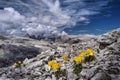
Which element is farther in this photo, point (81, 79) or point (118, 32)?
point (118, 32)

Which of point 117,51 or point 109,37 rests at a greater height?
point 109,37

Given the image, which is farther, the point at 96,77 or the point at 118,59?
the point at 118,59

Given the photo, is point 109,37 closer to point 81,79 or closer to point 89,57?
point 89,57

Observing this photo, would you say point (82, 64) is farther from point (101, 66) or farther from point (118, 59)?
point (118, 59)

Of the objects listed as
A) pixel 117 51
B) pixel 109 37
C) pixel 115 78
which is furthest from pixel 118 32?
pixel 115 78

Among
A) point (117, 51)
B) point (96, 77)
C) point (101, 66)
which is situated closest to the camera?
point (96, 77)

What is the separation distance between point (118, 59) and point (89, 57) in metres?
2.78

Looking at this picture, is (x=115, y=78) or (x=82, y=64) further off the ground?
(x=82, y=64)

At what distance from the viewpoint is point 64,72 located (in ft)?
87.1

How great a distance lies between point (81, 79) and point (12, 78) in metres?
13.4

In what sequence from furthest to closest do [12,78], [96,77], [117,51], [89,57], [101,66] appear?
1. [12,78]
2. [117,51]
3. [89,57]
4. [101,66]
5. [96,77]

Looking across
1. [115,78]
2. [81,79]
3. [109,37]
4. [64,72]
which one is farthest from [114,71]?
[109,37]

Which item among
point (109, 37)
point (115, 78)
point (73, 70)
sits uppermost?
point (109, 37)

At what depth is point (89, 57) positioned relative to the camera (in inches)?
1001
